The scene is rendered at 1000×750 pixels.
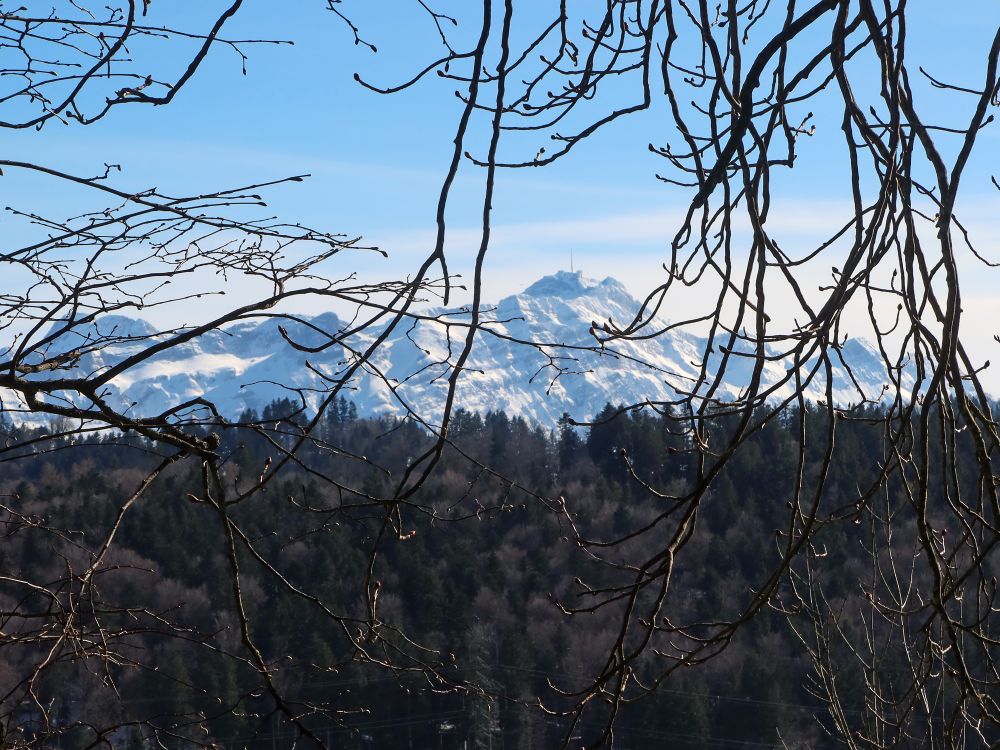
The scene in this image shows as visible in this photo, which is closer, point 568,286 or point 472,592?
point 472,592

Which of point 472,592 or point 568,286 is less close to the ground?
point 568,286

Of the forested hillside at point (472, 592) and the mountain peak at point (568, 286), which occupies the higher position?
the mountain peak at point (568, 286)

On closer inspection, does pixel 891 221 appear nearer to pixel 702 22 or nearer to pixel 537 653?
pixel 702 22

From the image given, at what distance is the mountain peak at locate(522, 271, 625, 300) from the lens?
15100cm

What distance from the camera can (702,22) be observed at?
1.56 meters

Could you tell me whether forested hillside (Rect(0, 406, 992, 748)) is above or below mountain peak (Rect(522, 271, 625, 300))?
below

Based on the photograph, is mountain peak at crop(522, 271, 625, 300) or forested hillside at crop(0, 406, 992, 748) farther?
mountain peak at crop(522, 271, 625, 300)

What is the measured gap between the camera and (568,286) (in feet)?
503

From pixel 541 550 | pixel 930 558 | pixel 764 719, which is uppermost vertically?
pixel 930 558

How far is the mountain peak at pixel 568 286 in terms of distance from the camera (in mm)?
151000

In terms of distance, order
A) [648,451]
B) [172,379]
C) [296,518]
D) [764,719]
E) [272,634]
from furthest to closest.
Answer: [172,379] → [648,451] → [296,518] → [272,634] → [764,719]

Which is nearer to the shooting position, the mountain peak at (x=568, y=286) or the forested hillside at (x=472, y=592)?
the forested hillside at (x=472, y=592)

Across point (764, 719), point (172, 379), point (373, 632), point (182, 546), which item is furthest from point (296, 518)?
point (172, 379)

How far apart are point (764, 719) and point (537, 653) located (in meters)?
6.06
